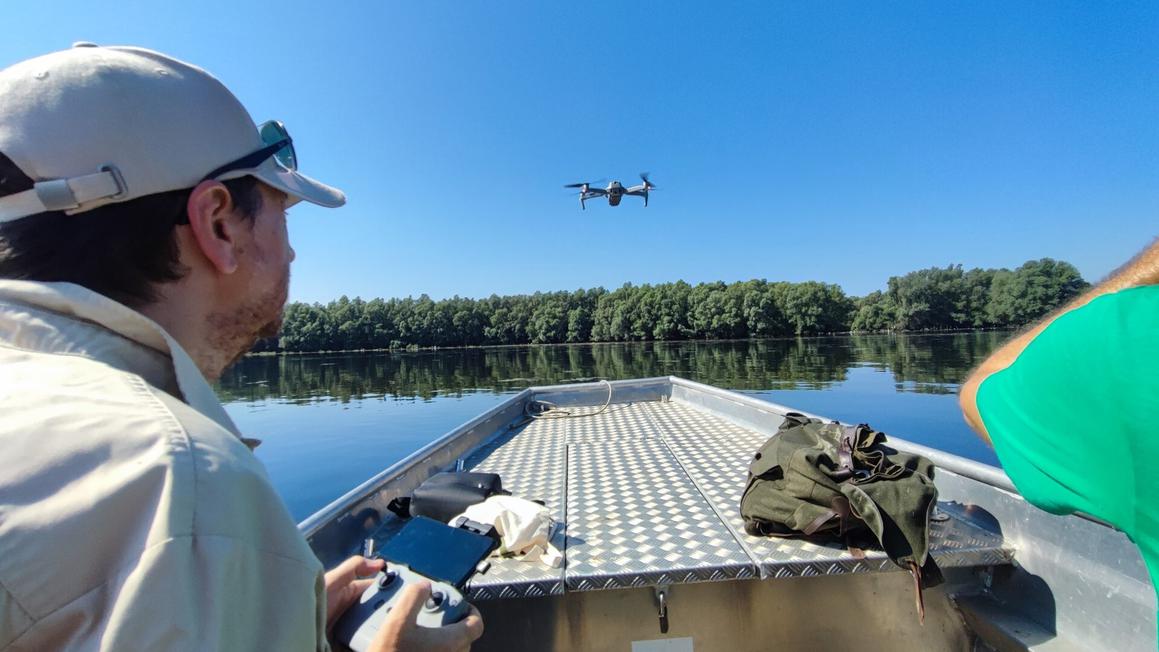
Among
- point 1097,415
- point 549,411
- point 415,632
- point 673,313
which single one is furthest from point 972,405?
point 673,313

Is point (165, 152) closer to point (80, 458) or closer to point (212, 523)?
point (80, 458)

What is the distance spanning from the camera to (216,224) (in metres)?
1.16

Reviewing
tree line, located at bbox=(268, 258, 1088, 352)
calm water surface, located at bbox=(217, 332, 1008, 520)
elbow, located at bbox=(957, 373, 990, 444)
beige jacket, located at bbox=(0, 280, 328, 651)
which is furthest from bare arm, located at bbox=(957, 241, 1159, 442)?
tree line, located at bbox=(268, 258, 1088, 352)

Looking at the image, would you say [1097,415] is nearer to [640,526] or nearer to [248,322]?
[248,322]

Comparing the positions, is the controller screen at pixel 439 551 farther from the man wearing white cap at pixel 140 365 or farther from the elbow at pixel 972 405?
the elbow at pixel 972 405

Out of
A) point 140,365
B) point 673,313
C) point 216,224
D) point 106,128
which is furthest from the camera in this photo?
point 673,313

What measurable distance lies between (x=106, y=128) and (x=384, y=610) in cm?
118

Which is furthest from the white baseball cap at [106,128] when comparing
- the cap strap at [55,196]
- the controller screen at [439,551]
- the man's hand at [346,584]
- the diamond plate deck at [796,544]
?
the diamond plate deck at [796,544]

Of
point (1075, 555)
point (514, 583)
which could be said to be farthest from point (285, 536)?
point (1075, 555)

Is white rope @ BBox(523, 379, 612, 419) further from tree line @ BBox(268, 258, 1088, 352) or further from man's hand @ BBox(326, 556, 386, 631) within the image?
tree line @ BBox(268, 258, 1088, 352)

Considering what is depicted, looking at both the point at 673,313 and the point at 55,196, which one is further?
the point at 673,313

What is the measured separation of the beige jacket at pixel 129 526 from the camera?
579 mm

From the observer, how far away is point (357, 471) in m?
13.4

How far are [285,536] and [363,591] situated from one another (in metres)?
0.84
